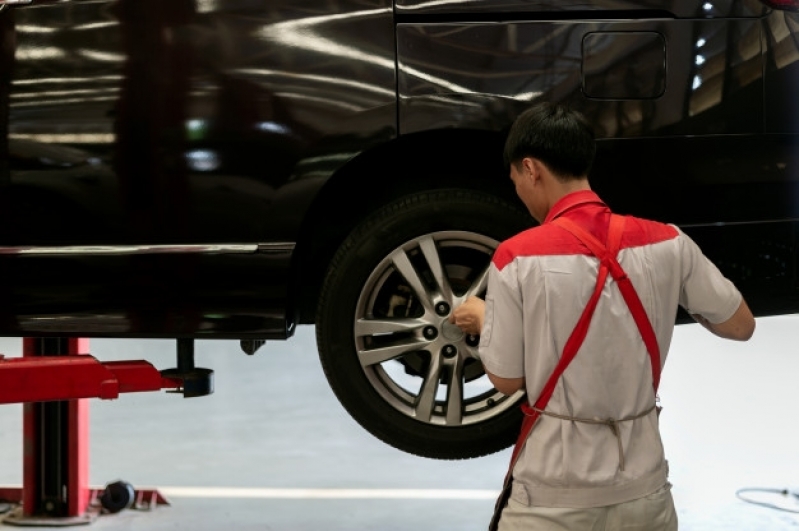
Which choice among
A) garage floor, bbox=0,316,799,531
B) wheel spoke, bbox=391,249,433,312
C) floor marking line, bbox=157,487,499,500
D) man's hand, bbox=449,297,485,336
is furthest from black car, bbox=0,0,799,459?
floor marking line, bbox=157,487,499,500

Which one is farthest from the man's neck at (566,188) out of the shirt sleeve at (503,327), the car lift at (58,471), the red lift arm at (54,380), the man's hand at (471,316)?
the car lift at (58,471)

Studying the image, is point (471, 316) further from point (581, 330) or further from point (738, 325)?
point (738, 325)

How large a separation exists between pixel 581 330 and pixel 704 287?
24 centimetres

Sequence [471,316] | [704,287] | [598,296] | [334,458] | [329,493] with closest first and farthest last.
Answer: [598,296] < [704,287] < [471,316] < [329,493] < [334,458]

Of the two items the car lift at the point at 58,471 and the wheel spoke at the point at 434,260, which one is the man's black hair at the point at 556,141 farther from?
the car lift at the point at 58,471

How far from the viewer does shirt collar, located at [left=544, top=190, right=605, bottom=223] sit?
1779 millimetres

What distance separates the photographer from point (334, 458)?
4680mm

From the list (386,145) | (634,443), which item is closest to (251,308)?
(386,145)

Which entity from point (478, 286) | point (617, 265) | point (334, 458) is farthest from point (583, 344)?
point (334, 458)

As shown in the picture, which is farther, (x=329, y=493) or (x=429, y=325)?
(x=329, y=493)

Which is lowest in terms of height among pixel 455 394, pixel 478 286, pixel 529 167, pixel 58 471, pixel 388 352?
pixel 58 471

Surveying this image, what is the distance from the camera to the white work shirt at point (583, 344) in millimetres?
1726

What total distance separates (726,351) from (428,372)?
5.07 meters

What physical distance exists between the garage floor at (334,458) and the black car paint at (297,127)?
1320mm
